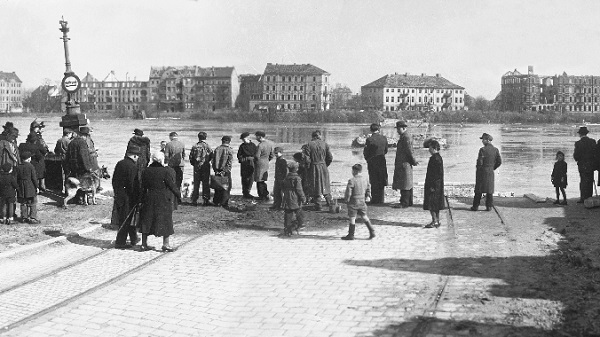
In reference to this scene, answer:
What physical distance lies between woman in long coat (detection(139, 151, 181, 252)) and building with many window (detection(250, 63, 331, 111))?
155 meters

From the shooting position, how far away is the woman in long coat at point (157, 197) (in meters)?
10.8

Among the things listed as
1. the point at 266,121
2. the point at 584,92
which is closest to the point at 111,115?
the point at 266,121

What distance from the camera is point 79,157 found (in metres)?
15.1

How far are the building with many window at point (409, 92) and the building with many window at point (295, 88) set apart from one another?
2461 centimetres

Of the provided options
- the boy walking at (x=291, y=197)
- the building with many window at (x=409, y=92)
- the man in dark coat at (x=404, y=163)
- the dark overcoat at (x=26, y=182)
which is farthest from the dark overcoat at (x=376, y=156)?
the building with many window at (x=409, y=92)

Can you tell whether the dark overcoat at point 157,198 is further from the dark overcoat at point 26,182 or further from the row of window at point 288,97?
the row of window at point 288,97

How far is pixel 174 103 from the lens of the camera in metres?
184

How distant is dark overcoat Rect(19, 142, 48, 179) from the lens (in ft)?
52.8

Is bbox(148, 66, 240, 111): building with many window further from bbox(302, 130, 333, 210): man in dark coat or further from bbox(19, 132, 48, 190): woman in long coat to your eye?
bbox(302, 130, 333, 210): man in dark coat

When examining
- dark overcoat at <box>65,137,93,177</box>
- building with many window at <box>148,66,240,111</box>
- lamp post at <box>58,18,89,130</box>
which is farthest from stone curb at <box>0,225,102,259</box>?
building with many window at <box>148,66,240,111</box>

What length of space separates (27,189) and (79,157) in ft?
7.06

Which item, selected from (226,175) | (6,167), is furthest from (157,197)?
(226,175)

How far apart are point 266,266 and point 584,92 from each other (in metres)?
206

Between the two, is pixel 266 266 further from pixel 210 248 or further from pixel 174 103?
pixel 174 103
